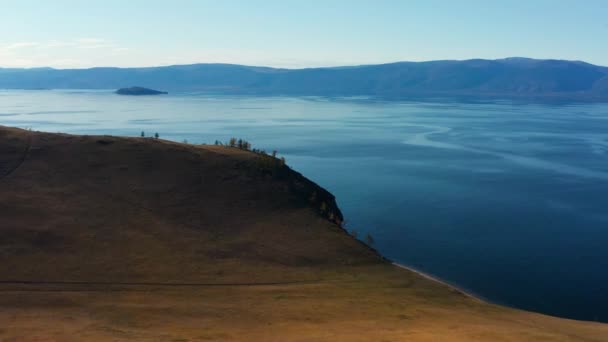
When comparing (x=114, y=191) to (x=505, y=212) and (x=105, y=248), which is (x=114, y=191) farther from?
(x=505, y=212)

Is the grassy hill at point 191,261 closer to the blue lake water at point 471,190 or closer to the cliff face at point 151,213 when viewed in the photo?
the cliff face at point 151,213

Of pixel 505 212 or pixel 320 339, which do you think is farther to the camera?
pixel 505 212

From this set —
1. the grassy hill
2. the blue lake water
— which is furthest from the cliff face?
the blue lake water

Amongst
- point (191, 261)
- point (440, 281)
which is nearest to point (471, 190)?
point (440, 281)

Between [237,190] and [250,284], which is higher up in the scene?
[237,190]

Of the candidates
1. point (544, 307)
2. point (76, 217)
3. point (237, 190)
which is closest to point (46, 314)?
point (76, 217)

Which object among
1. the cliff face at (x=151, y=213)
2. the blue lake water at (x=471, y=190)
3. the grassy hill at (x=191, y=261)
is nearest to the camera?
the grassy hill at (x=191, y=261)

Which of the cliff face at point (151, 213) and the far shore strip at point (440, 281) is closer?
the cliff face at point (151, 213)

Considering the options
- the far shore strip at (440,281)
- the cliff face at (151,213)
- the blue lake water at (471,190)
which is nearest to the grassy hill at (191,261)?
the cliff face at (151,213)
